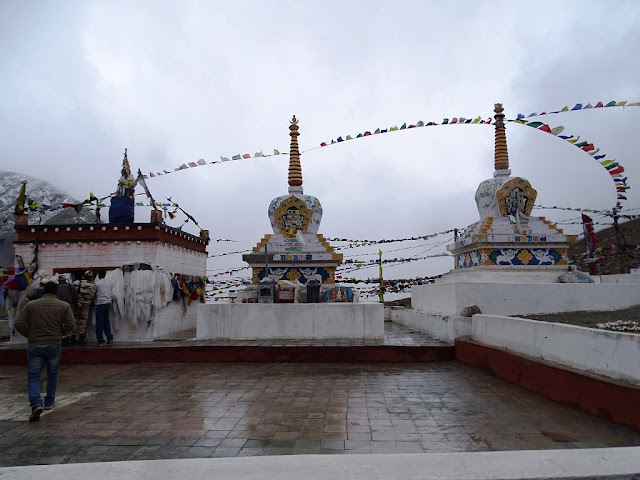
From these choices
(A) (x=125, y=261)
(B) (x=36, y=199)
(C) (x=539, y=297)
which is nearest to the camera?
(C) (x=539, y=297)

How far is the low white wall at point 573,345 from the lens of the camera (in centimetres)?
406

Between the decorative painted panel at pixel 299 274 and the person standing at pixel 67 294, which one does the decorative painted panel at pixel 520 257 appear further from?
the person standing at pixel 67 294

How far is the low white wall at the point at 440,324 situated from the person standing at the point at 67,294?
268 inches

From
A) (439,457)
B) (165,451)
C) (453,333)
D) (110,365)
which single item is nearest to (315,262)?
(453,333)

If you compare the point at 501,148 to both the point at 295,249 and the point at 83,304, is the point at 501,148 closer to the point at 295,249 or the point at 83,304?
the point at 295,249

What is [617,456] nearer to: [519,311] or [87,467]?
[87,467]

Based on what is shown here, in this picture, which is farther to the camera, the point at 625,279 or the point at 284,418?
the point at 625,279

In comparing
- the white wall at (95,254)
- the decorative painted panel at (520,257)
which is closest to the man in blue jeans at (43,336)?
the white wall at (95,254)

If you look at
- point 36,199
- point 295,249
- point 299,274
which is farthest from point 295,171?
point 36,199

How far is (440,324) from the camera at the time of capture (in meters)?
8.63

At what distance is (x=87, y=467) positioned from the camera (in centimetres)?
220

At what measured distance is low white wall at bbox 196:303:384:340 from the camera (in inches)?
339

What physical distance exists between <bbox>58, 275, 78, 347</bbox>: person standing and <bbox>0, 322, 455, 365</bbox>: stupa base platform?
2.75ft

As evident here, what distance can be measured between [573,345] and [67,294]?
8096 millimetres
